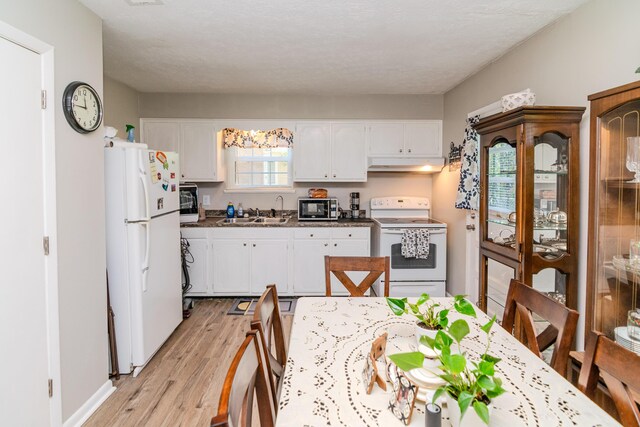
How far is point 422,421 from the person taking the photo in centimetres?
98

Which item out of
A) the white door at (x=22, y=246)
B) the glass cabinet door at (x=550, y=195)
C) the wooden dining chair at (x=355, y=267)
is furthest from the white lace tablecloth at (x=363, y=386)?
the white door at (x=22, y=246)

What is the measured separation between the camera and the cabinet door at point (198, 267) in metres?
4.26

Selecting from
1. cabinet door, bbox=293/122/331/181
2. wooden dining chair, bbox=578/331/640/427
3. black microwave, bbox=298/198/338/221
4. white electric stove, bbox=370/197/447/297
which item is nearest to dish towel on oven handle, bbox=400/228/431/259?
white electric stove, bbox=370/197/447/297

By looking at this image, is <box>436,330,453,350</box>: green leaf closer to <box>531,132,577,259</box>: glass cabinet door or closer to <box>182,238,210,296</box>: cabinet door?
<box>531,132,577,259</box>: glass cabinet door

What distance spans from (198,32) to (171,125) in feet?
6.72

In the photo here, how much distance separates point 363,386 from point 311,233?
3168mm

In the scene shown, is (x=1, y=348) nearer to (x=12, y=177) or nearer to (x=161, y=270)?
(x=12, y=177)

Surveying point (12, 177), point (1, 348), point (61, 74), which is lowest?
point (1, 348)

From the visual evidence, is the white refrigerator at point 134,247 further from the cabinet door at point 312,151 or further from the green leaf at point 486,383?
the green leaf at point 486,383

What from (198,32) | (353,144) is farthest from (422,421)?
(353,144)

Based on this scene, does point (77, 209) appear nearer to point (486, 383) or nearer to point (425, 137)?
point (486, 383)

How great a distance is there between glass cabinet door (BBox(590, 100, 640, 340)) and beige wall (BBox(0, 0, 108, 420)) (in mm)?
2823

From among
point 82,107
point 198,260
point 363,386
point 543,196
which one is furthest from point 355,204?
point 363,386

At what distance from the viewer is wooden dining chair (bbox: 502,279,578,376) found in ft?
4.50
